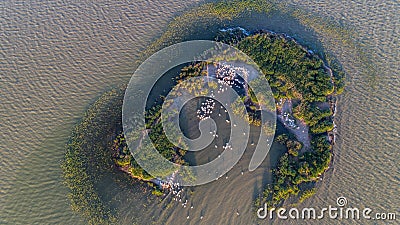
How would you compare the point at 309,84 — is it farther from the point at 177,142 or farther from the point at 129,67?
the point at 129,67

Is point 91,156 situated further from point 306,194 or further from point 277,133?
point 306,194

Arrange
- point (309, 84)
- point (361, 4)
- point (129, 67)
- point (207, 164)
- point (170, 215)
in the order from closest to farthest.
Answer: point (170, 215), point (207, 164), point (309, 84), point (129, 67), point (361, 4)

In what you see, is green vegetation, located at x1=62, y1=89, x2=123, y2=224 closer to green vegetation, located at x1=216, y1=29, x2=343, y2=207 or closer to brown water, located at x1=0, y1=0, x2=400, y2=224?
brown water, located at x1=0, y1=0, x2=400, y2=224

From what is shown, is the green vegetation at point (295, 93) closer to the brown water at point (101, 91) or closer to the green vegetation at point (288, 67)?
the green vegetation at point (288, 67)

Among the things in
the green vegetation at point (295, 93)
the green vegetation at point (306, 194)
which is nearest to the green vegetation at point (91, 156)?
the green vegetation at point (295, 93)

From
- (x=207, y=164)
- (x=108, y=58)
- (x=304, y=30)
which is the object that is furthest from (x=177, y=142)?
(x=304, y=30)

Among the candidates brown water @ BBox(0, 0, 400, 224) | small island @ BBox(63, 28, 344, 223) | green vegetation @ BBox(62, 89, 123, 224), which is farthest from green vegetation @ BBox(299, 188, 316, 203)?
green vegetation @ BBox(62, 89, 123, 224)

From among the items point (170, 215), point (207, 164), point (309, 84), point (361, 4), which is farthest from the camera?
point (361, 4)
